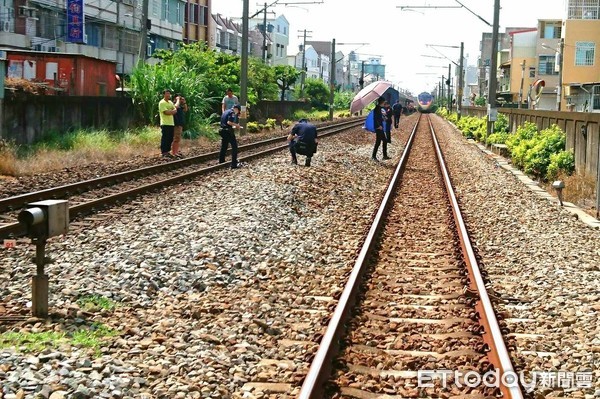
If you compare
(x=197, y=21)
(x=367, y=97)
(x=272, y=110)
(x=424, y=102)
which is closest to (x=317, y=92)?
(x=197, y=21)

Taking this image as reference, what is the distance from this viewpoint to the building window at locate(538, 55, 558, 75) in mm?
95062

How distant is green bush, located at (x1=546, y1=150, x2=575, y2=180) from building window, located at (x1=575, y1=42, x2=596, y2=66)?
52.4 m

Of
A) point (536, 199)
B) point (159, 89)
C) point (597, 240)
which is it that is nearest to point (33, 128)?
point (159, 89)

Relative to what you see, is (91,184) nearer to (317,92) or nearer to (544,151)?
(544,151)

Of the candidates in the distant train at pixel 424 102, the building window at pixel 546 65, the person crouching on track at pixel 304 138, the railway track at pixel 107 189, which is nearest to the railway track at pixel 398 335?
the railway track at pixel 107 189

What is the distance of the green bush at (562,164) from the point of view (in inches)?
827

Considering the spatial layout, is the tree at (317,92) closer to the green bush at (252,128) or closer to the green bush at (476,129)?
the green bush at (476,129)

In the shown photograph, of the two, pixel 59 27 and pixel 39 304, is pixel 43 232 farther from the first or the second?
pixel 59 27

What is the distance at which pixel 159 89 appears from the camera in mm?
30828

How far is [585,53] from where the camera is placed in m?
70.4

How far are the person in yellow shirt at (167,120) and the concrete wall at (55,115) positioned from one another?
3.15 meters

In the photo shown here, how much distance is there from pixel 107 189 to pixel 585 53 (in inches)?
2419

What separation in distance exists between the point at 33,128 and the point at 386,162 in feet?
34.4

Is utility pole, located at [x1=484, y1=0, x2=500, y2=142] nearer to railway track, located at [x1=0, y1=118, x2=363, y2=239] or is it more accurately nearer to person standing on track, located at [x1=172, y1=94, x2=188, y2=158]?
railway track, located at [x1=0, y1=118, x2=363, y2=239]
